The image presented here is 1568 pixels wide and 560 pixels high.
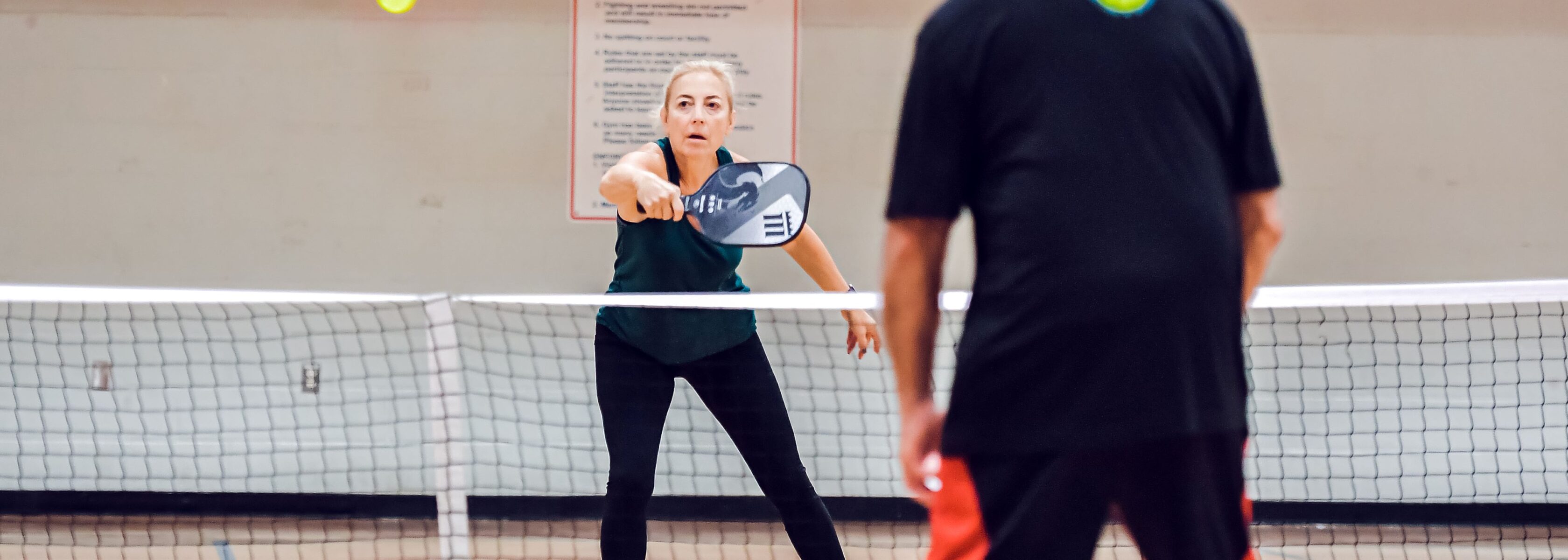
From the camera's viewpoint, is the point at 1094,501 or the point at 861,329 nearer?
the point at 1094,501

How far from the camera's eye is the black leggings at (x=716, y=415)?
266cm

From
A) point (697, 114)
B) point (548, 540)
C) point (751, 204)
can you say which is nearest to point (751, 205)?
point (751, 204)

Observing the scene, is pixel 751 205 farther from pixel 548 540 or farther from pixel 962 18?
pixel 548 540

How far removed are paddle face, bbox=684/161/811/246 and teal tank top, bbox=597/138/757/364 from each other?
0.46 ft

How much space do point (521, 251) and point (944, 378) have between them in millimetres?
1898

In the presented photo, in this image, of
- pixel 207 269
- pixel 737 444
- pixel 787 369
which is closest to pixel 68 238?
pixel 207 269

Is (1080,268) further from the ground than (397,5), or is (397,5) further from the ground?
(397,5)

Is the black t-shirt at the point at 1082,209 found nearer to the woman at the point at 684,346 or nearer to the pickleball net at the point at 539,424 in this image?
the woman at the point at 684,346

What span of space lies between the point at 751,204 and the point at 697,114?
30 cm

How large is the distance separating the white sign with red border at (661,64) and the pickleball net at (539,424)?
2.49 ft

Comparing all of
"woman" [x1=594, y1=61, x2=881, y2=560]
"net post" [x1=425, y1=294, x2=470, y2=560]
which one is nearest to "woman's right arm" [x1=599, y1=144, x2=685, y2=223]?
"woman" [x1=594, y1=61, x2=881, y2=560]

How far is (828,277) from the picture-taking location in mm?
2988

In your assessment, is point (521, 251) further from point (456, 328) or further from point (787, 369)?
point (787, 369)

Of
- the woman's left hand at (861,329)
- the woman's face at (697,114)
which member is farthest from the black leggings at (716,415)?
the woman's face at (697,114)
